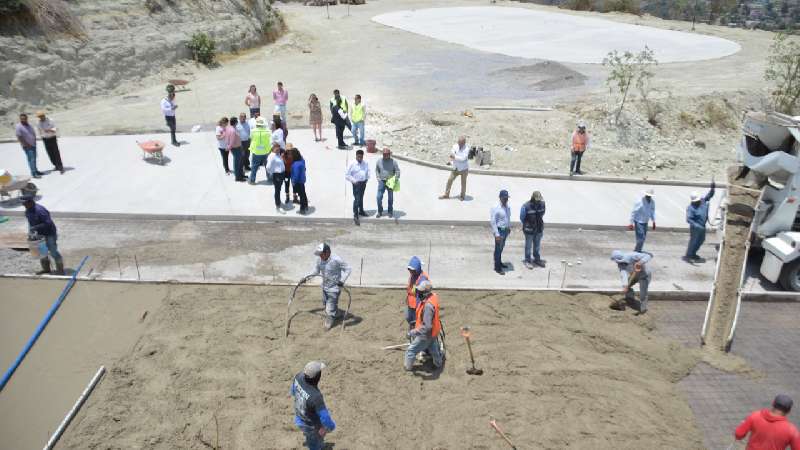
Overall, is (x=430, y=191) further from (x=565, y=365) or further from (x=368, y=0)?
(x=368, y=0)

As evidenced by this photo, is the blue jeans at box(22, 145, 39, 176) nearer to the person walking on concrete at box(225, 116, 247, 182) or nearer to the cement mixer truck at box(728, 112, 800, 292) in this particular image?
the person walking on concrete at box(225, 116, 247, 182)

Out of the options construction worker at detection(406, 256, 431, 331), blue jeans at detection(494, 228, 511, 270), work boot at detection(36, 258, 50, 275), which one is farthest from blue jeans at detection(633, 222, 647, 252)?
work boot at detection(36, 258, 50, 275)

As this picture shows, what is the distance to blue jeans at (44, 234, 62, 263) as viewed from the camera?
10.7 metres

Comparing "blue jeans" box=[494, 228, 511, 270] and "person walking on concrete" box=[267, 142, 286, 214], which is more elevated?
"person walking on concrete" box=[267, 142, 286, 214]

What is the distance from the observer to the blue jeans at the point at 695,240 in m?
12.4

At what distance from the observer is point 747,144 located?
11.8m

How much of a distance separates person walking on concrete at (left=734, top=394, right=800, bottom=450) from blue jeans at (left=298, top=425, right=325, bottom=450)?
4772 millimetres

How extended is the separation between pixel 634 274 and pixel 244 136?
9766 millimetres

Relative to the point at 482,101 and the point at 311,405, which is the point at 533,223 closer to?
the point at 311,405

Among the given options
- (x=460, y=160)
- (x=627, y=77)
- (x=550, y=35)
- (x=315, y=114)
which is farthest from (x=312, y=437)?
(x=550, y=35)

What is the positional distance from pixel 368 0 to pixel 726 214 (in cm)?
4911

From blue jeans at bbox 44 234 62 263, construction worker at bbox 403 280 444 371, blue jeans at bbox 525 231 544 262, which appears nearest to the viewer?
construction worker at bbox 403 280 444 371

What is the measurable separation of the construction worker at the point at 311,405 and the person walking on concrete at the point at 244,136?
30.6 ft

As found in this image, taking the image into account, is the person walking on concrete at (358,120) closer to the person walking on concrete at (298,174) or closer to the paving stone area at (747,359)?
the person walking on concrete at (298,174)
